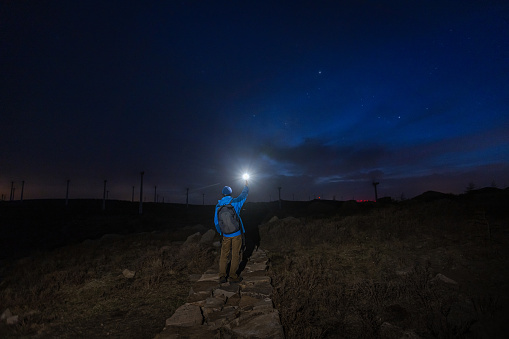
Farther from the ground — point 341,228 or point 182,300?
point 341,228

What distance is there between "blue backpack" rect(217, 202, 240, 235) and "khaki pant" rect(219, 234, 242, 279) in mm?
276

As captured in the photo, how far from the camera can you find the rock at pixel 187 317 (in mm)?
4189

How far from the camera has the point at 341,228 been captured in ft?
38.9

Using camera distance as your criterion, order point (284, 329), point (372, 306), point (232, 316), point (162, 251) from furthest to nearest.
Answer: point (162, 251) → point (372, 306) → point (232, 316) → point (284, 329)

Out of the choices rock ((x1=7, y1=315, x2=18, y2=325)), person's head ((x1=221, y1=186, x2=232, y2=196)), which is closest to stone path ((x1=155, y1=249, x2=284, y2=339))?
person's head ((x1=221, y1=186, x2=232, y2=196))

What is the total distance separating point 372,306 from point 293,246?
19.6 feet

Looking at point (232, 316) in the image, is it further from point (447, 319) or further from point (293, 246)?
point (293, 246)

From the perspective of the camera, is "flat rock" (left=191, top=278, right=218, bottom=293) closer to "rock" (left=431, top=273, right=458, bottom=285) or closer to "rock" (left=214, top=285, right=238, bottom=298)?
"rock" (left=214, top=285, right=238, bottom=298)

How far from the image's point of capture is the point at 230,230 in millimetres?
6000

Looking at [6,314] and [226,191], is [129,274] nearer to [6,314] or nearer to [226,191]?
[6,314]

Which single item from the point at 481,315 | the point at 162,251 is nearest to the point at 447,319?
the point at 481,315

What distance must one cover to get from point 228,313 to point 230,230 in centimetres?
193

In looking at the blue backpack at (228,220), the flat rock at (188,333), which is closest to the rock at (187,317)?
the flat rock at (188,333)

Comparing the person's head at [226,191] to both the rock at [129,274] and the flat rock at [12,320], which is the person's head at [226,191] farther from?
the flat rock at [12,320]
